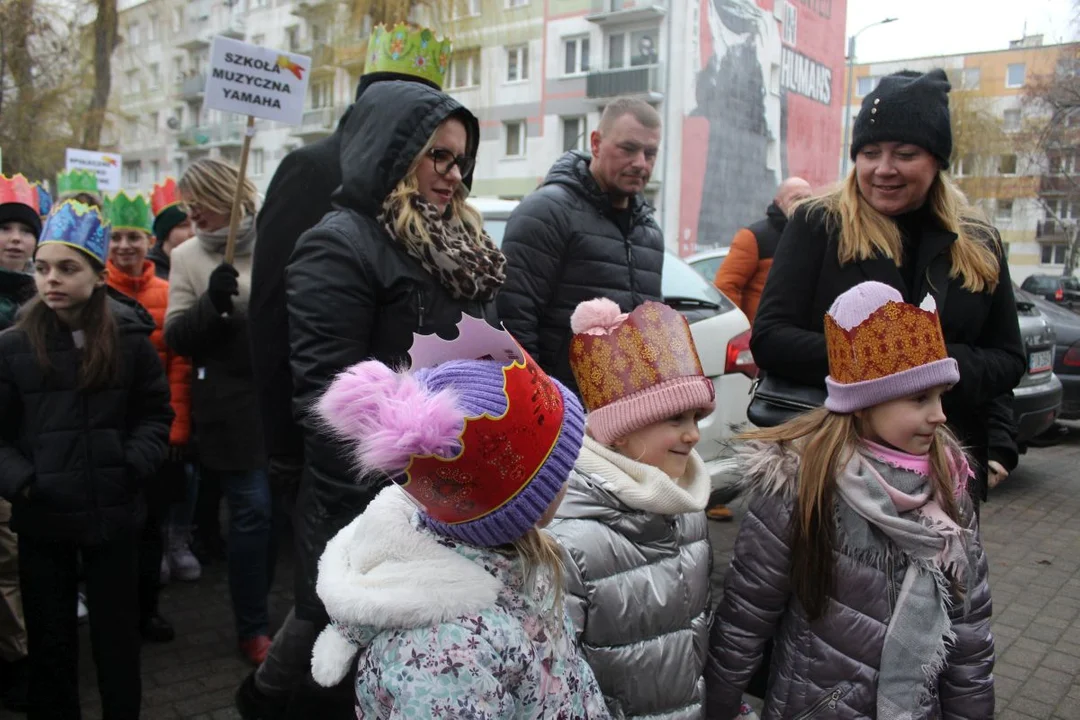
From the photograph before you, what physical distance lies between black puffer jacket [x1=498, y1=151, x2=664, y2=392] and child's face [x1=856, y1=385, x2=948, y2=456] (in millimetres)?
1424

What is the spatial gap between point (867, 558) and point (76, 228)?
2687 millimetres

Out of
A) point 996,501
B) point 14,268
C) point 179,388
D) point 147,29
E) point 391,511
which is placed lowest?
point 996,501

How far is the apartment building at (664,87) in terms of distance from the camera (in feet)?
104

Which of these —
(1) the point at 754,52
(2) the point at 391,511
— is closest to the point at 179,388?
(2) the point at 391,511

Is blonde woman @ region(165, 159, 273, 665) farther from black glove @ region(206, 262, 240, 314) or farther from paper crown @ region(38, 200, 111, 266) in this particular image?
paper crown @ region(38, 200, 111, 266)

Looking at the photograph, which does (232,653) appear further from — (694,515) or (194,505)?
(694,515)

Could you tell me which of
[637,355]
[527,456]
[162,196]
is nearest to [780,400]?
[637,355]

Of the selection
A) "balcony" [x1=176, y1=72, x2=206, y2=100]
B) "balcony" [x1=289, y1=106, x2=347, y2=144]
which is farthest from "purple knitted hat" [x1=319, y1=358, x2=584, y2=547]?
"balcony" [x1=176, y1=72, x2=206, y2=100]

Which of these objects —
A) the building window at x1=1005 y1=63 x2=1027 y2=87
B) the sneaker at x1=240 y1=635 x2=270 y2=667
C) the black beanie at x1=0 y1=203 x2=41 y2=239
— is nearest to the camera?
the sneaker at x1=240 y1=635 x2=270 y2=667

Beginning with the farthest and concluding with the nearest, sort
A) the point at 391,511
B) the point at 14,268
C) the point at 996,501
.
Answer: the point at 996,501 → the point at 14,268 → the point at 391,511

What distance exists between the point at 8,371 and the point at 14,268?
163 centimetres

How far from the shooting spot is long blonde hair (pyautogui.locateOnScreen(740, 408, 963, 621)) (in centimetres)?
238

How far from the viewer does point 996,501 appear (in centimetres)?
723

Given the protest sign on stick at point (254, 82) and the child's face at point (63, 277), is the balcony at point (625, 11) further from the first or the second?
the child's face at point (63, 277)
